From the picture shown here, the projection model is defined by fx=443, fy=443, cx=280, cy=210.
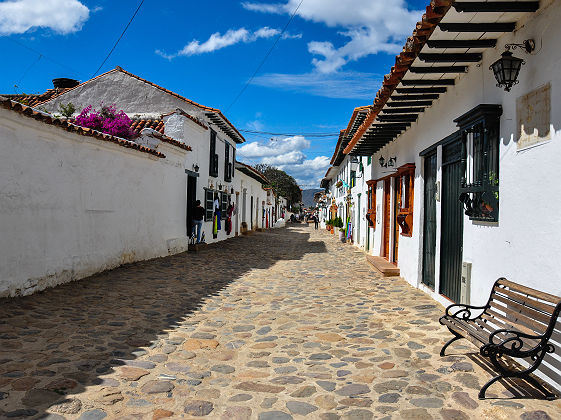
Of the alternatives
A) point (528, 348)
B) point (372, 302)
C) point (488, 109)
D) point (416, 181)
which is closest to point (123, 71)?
point (416, 181)

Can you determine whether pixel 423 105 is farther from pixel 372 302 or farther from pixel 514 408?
pixel 514 408

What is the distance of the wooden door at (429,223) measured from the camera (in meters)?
7.23

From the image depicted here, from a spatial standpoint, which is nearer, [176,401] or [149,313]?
[176,401]

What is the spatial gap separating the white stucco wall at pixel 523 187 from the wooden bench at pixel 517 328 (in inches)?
6.3

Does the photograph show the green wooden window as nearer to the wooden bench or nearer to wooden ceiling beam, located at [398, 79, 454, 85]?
wooden ceiling beam, located at [398, 79, 454, 85]

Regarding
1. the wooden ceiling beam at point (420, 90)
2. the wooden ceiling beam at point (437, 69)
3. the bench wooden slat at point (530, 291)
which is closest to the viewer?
the bench wooden slat at point (530, 291)

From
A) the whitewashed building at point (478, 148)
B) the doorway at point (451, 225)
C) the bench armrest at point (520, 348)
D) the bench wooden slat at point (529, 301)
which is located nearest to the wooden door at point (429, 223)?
the whitewashed building at point (478, 148)

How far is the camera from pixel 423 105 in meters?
7.25

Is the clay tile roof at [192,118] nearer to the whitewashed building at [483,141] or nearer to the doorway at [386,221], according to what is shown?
the doorway at [386,221]

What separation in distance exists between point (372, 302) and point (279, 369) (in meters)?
3.12

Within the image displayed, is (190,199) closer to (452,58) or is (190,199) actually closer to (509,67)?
(452,58)

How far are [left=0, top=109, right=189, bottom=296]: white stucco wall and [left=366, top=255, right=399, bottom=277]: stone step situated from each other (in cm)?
552

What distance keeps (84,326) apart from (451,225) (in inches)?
193

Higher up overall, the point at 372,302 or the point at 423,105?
the point at 423,105
